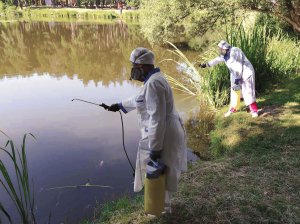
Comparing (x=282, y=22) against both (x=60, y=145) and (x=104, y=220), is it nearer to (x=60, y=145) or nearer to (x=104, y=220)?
(x=60, y=145)

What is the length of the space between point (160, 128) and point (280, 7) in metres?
11.6

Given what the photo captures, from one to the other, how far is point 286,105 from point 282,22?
288 inches

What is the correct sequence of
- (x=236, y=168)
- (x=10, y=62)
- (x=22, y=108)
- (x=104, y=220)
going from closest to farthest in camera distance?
(x=104, y=220), (x=236, y=168), (x=22, y=108), (x=10, y=62)

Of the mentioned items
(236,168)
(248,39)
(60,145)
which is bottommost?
(60,145)

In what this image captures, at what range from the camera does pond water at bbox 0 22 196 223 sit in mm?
5398

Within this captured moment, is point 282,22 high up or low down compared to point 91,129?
up

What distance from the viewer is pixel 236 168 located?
4.96m

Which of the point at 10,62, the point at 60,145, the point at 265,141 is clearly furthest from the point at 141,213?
the point at 10,62

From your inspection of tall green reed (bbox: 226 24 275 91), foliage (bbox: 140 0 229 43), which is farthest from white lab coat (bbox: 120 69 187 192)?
foliage (bbox: 140 0 229 43)

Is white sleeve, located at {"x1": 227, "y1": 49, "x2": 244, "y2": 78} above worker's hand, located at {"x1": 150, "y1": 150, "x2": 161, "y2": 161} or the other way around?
above

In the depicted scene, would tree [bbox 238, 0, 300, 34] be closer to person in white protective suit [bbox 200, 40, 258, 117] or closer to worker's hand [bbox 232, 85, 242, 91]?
person in white protective suit [bbox 200, 40, 258, 117]

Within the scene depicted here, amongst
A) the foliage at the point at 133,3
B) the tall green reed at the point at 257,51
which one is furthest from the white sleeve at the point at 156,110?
the foliage at the point at 133,3

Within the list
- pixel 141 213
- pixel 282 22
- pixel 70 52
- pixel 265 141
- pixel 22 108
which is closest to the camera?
pixel 141 213

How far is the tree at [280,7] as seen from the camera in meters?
12.4
